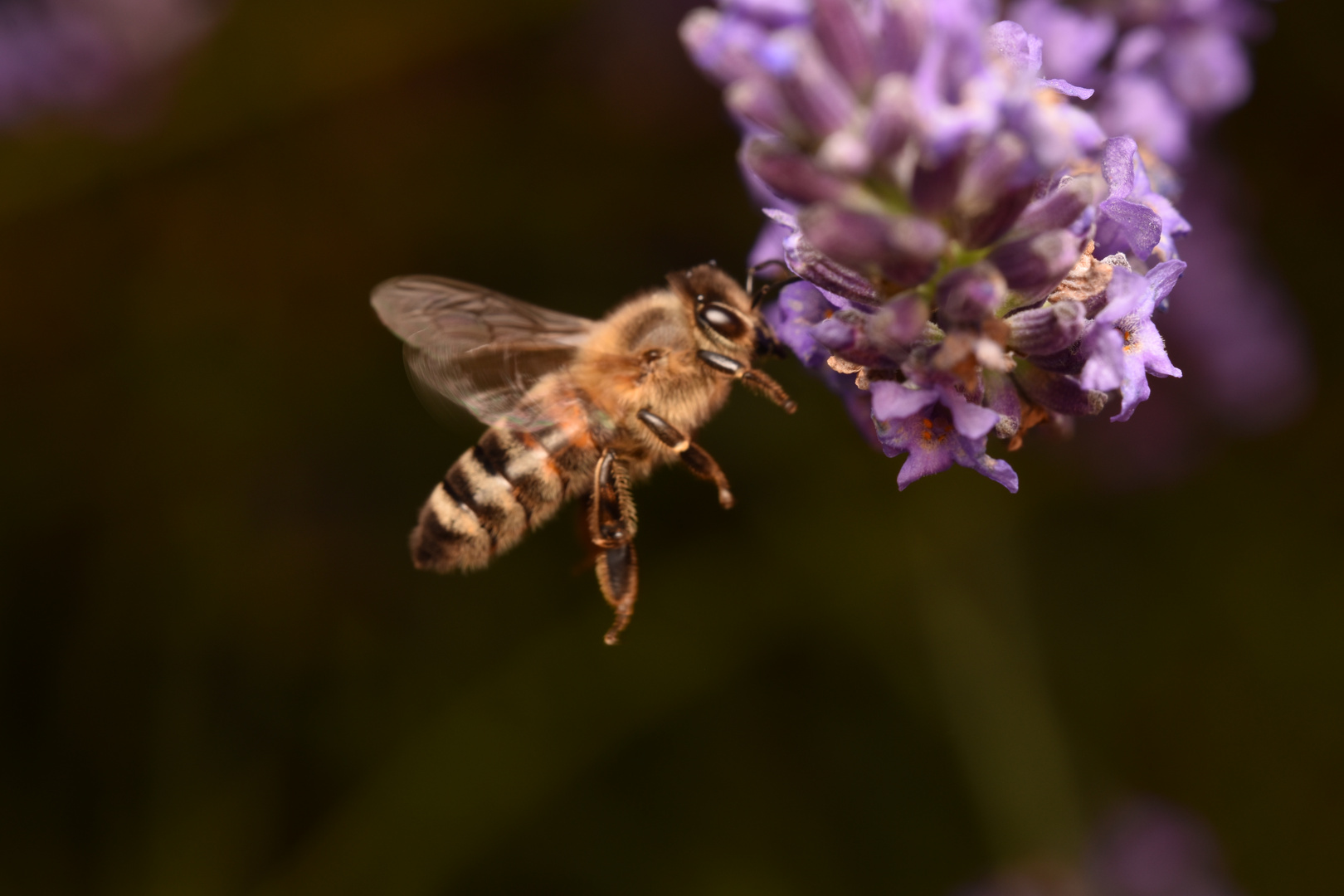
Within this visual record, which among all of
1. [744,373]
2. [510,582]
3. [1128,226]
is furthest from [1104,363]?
[510,582]

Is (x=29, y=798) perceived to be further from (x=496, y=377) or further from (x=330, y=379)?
(x=496, y=377)

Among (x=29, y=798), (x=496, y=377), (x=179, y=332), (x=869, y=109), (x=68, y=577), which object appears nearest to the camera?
(x=869, y=109)

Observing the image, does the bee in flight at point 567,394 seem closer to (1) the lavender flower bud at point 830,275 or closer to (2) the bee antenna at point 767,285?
(2) the bee antenna at point 767,285

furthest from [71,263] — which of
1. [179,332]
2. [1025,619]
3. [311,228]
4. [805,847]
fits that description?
[1025,619]

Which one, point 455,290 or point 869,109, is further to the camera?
point 455,290

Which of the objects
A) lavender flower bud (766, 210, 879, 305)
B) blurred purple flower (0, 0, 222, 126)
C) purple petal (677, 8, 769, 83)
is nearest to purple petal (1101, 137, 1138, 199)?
lavender flower bud (766, 210, 879, 305)

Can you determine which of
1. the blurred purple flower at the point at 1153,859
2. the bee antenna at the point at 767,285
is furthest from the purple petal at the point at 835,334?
the blurred purple flower at the point at 1153,859

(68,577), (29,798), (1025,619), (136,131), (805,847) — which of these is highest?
(136,131)
